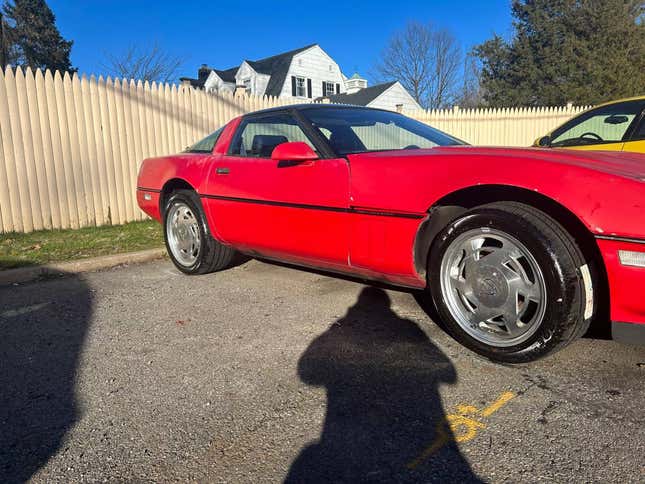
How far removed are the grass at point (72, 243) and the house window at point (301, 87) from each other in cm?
2555

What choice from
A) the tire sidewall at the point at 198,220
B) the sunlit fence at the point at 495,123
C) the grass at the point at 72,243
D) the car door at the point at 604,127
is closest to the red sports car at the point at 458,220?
the tire sidewall at the point at 198,220

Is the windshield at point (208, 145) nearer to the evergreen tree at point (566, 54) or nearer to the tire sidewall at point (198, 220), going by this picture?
the tire sidewall at point (198, 220)

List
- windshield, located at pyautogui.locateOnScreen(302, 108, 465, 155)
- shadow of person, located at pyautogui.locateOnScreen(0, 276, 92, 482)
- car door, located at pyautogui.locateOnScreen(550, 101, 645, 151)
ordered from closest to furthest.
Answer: shadow of person, located at pyautogui.locateOnScreen(0, 276, 92, 482), windshield, located at pyautogui.locateOnScreen(302, 108, 465, 155), car door, located at pyautogui.locateOnScreen(550, 101, 645, 151)

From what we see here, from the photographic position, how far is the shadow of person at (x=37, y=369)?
5.96 ft

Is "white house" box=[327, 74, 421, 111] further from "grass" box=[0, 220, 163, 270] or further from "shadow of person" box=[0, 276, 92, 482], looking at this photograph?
"shadow of person" box=[0, 276, 92, 482]

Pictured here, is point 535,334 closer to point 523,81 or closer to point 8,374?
point 8,374

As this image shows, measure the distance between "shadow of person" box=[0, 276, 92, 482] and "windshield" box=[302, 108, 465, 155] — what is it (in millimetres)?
2025

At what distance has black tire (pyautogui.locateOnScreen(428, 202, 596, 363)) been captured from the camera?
2.12 m

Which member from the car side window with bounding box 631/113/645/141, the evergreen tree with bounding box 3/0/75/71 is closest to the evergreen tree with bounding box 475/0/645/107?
the car side window with bounding box 631/113/645/141

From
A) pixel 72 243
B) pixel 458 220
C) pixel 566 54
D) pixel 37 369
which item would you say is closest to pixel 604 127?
pixel 458 220

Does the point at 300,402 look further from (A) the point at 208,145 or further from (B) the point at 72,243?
(B) the point at 72,243

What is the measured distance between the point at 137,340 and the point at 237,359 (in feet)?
2.44

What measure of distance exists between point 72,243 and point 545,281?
5293 mm

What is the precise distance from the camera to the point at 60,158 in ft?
21.7
